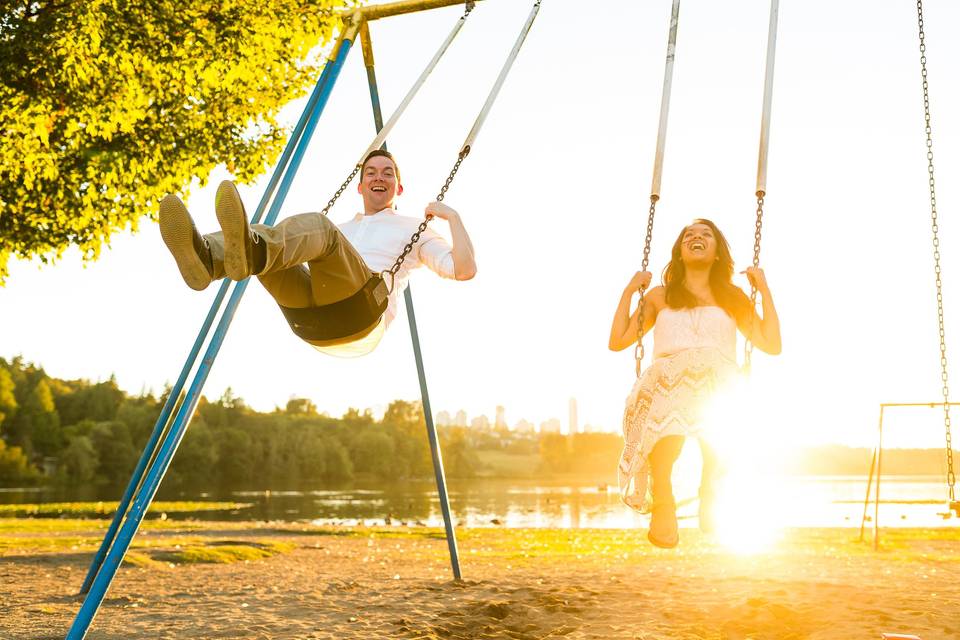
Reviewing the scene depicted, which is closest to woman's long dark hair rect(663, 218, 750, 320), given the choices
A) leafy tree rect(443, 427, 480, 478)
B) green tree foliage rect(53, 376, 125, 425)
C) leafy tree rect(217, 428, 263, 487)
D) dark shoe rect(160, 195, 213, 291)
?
dark shoe rect(160, 195, 213, 291)

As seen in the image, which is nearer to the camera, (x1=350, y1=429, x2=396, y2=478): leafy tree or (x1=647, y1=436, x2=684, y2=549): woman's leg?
(x1=647, y1=436, x2=684, y2=549): woman's leg

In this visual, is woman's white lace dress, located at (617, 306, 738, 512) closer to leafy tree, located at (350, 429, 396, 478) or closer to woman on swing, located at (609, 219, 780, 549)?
woman on swing, located at (609, 219, 780, 549)

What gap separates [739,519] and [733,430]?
0.48 metres

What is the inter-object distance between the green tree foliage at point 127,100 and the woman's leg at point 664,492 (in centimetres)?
608

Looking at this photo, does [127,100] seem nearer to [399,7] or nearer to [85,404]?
[399,7]

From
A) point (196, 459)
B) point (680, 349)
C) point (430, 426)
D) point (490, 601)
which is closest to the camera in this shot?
point (680, 349)

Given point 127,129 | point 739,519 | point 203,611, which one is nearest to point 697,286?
point 739,519

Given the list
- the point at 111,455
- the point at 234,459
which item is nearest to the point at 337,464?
the point at 234,459

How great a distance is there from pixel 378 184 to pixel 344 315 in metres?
1.24

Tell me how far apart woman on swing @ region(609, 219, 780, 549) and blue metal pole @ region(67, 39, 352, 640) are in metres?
2.36

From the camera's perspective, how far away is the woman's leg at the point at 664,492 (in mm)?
4086

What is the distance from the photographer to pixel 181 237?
11.3 feet

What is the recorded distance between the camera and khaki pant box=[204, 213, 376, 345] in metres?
3.74

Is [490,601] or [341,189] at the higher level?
[341,189]
